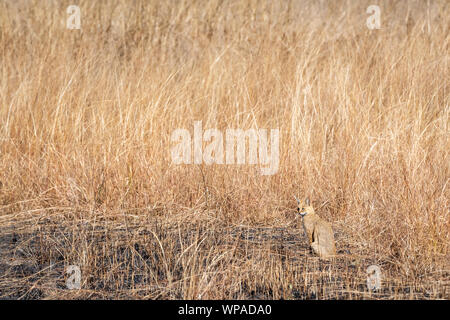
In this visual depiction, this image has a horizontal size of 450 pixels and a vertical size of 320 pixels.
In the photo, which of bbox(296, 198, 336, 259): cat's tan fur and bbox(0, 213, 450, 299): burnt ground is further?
bbox(296, 198, 336, 259): cat's tan fur

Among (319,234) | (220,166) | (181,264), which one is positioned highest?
(220,166)

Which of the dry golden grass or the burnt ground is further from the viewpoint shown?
the dry golden grass

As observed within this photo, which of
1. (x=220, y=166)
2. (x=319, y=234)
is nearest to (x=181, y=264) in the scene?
(x=319, y=234)

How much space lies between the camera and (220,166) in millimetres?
4082

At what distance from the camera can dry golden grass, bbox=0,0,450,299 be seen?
2.97 metres

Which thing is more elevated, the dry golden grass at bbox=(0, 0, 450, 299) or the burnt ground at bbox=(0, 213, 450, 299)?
the dry golden grass at bbox=(0, 0, 450, 299)

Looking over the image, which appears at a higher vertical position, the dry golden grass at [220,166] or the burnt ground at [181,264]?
the dry golden grass at [220,166]

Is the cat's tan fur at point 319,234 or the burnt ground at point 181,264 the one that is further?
the cat's tan fur at point 319,234

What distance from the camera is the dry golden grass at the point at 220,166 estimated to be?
297cm

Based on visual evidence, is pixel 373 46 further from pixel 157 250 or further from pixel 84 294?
pixel 84 294

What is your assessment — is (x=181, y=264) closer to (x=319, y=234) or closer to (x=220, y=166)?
(x=319, y=234)

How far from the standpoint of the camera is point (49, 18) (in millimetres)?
5957

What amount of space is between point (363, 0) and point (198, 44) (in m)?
2.02

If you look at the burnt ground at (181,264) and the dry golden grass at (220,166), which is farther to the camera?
the dry golden grass at (220,166)
